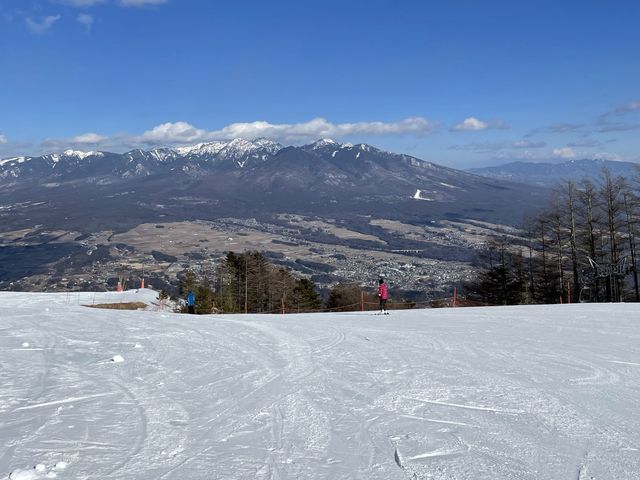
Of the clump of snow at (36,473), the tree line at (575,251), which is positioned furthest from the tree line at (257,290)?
the clump of snow at (36,473)

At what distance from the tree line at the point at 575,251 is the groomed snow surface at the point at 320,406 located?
2531cm

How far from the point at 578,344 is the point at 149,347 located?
9.18m

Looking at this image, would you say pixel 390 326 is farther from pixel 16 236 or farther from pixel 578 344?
pixel 16 236

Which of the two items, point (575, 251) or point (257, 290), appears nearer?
point (575, 251)

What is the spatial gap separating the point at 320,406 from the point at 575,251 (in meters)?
35.9

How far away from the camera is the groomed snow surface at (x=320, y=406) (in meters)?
4.93

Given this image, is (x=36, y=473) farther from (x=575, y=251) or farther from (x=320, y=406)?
(x=575, y=251)


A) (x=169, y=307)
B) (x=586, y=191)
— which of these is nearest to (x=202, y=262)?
(x=169, y=307)

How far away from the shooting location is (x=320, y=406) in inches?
272

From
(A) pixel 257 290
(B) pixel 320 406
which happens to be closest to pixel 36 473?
(B) pixel 320 406

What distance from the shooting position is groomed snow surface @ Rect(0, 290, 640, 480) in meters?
4.93

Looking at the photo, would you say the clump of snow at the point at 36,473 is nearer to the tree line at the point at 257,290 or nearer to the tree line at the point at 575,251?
the tree line at the point at 575,251

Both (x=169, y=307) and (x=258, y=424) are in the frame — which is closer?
(x=258, y=424)

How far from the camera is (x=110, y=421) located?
6.23 m
